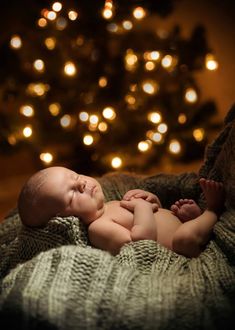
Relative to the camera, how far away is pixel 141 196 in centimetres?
150

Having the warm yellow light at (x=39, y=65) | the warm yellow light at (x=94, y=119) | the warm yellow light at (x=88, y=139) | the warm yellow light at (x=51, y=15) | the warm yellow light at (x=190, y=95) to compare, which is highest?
the warm yellow light at (x=51, y=15)

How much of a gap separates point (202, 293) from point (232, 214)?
240 millimetres

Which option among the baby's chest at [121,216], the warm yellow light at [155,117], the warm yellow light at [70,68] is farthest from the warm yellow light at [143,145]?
the baby's chest at [121,216]

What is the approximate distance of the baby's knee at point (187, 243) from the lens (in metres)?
1.27

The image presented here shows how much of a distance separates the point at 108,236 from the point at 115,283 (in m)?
0.22

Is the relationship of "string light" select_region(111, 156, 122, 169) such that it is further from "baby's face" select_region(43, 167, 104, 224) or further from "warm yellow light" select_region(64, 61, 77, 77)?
"baby's face" select_region(43, 167, 104, 224)

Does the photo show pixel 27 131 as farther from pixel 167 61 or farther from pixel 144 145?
pixel 167 61

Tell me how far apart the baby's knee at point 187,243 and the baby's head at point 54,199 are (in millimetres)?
246

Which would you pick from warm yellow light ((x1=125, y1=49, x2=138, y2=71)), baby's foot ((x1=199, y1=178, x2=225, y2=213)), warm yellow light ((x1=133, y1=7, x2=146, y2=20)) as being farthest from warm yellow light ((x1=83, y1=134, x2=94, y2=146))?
baby's foot ((x1=199, y1=178, x2=225, y2=213))

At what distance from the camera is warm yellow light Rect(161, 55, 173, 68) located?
7.60 ft

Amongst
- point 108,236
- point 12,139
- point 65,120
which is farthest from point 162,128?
point 108,236

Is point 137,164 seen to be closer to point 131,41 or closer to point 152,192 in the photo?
point 131,41

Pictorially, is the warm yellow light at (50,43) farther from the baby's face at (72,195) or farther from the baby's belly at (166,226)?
the baby's belly at (166,226)

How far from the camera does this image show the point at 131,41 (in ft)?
7.57
